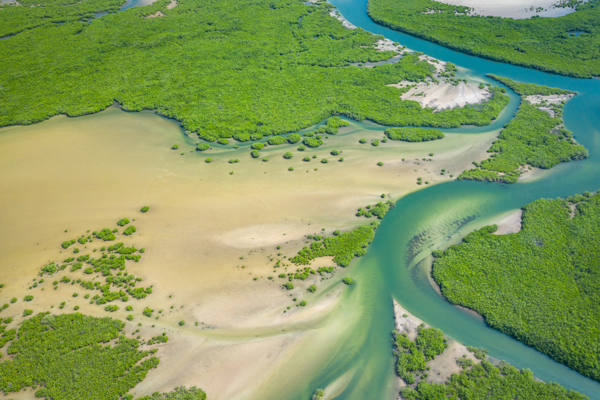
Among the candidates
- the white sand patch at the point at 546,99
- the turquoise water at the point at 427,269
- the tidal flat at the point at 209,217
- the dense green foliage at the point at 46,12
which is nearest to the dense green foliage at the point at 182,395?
the tidal flat at the point at 209,217

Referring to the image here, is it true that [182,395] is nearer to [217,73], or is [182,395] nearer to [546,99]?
[217,73]

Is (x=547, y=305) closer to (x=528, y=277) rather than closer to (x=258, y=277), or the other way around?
(x=528, y=277)

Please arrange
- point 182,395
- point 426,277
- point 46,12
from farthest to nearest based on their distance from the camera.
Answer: point 46,12
point 426,277
point 182,395

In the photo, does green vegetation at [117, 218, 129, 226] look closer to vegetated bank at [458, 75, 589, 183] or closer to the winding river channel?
the winding river channel

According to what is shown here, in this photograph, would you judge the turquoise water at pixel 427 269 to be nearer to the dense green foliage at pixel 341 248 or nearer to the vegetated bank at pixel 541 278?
the dense green foliage at pixel 341 248

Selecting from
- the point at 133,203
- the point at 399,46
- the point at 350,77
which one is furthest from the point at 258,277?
the point at 399,46


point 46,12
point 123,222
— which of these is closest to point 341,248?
point 123,222

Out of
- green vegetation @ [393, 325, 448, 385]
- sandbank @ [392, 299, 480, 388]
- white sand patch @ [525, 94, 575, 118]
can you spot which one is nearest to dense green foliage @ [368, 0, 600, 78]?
white sand patch @ [525, 94, 575, 118]
